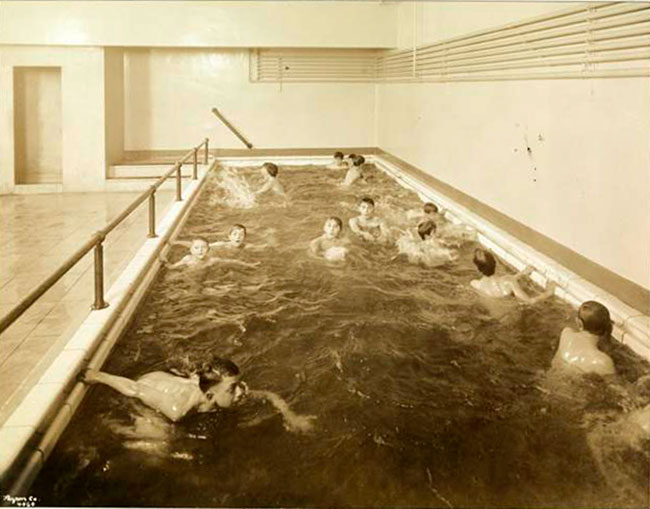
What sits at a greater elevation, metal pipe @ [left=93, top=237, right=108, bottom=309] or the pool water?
metal pipe @ [left=93, top=237, right=108, bottom=309]

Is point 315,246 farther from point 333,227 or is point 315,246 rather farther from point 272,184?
point 272,184

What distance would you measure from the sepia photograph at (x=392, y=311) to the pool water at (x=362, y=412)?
0.05 ft

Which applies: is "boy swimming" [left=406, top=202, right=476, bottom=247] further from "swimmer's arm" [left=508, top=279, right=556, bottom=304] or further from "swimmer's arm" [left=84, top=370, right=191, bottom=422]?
"swimmer's arm" [left=84, top=370, right=191, bottom=422]

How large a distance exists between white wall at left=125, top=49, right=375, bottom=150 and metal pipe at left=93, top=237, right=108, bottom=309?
34.5 ft

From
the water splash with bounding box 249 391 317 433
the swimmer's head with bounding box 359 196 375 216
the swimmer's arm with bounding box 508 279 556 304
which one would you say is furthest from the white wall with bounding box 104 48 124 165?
the water splash with bounding box 249 391 317 433

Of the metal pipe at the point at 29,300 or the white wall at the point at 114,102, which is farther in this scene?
the white wall at the point at 114,102

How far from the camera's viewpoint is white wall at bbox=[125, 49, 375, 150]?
13625mm

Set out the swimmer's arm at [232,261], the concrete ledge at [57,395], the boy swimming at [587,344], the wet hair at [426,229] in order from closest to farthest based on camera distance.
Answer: the concrete ledge at [57,395] → the boy swimming at [587,344] → the swimmer's arm at [232,261] → the wet hair at [426,229]

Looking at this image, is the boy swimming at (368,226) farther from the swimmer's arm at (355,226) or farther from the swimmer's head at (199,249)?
the swimmer's head at (199,249)

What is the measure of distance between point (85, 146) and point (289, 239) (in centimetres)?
666

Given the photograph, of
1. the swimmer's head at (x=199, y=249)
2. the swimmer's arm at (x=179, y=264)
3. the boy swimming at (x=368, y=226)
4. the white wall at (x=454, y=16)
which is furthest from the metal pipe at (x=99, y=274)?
the white wall at (x=454, y=16)

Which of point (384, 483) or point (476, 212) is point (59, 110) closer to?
point (476, 212)

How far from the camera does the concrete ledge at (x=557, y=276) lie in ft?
12.3

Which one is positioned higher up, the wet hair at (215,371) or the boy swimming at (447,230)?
the boy swimming at (447,230)
